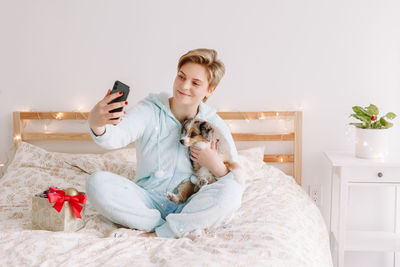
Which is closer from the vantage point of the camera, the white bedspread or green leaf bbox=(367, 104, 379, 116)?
the white bedspread

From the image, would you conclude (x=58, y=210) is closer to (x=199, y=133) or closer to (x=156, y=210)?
(x=156, y=210)

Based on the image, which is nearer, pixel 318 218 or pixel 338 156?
pixel 318 218

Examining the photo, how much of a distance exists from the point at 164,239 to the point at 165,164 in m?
0.37

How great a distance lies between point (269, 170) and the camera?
2119 mm

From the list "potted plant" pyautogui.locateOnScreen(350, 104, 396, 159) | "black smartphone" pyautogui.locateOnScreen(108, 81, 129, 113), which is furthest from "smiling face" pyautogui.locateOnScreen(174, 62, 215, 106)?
"potted plant" pyautogui.locateOnScreen(350, 104, 396, 159)

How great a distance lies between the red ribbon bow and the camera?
4.39 feet

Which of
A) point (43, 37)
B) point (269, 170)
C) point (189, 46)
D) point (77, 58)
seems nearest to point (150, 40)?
point (189, 46)

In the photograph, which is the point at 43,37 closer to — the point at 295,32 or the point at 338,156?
the point at 295,32

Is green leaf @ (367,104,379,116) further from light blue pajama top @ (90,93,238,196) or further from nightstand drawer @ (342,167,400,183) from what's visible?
light blue pajama top @ (90,93,238,196)

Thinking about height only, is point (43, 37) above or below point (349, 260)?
above

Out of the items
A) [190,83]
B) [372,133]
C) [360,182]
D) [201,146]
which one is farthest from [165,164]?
[372,133]

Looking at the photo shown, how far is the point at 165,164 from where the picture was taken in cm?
158

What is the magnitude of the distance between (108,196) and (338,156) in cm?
130

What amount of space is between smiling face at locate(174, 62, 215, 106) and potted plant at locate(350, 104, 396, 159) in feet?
3.14
